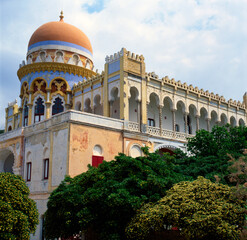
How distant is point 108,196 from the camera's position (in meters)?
12.4

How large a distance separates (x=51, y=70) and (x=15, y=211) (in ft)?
58.5

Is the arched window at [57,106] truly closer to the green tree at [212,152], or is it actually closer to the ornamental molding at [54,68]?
the ornamental molding at [54,68]

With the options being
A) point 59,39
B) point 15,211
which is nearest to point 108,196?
point 15,211

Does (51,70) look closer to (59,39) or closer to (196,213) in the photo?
(59,39)

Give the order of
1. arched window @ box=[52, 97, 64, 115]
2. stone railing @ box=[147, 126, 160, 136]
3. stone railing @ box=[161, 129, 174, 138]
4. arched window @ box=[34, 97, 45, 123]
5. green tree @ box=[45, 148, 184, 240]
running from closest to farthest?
green tree @ box=[45, 148, 184, 240] → stone railing @ box=[147, 126, 160, 136] → stone railing @ box=[161, 129, 174, 138] → arched window @ box=[34, 97, 45, 123] → arched window @ box=[52, 97, 64, 115]

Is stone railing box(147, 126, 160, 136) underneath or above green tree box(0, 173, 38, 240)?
above

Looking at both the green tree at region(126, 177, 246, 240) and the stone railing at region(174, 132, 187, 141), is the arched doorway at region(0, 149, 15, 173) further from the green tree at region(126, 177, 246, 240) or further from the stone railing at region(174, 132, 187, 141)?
the green tree at region(126, 177, 246, 240)

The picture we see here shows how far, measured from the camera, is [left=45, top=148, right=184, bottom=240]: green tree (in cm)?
1252

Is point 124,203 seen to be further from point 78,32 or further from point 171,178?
point 78,32

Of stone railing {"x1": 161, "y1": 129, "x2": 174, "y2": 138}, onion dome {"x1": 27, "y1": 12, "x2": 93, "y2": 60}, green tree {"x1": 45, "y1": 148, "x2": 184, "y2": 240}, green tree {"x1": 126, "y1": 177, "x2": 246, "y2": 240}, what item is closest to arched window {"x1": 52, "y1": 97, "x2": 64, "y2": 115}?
onion dome {"x1": 27, "y1": 12, "x2": 93, "y2": 60}

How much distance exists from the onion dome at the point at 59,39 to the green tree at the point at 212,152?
14.2 m

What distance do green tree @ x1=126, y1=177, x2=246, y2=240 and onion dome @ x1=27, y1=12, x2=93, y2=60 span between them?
19527 millimetres

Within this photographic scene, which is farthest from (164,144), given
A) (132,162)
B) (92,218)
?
(92,218)

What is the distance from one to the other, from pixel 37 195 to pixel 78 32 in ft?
50.6
